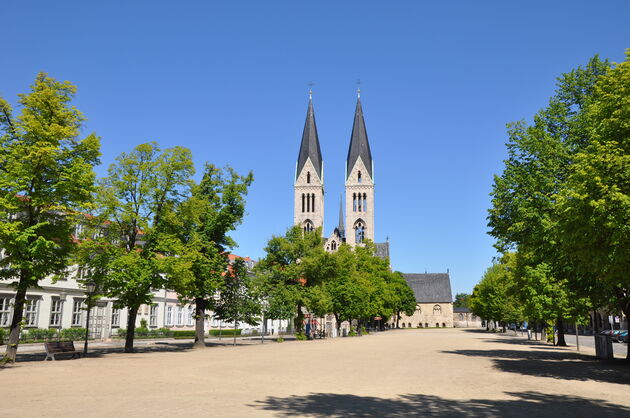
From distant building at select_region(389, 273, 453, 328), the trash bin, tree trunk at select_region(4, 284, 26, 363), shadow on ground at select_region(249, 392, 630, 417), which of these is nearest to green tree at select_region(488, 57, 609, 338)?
the trash bin

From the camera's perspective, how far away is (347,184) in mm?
109875

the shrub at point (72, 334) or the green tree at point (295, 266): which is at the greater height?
the green tree at point (295, 266)

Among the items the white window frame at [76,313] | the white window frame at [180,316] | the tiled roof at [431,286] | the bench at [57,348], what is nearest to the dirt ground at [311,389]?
the bench at [57,348]

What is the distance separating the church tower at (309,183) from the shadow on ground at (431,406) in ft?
311

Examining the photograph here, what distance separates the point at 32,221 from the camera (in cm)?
2038

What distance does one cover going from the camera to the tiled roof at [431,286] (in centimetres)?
14125

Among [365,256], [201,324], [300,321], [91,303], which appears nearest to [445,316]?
[365,256]

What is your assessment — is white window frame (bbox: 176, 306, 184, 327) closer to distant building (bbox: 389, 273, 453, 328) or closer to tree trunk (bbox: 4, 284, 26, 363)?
tree trunk (bbox: 4, 284, 26, 363)

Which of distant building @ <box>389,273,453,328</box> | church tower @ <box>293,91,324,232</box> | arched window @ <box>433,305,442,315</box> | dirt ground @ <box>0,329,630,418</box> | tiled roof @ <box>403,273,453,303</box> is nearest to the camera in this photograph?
dirt ground @ <box>0,329,630,418</box>

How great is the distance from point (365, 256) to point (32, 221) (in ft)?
189

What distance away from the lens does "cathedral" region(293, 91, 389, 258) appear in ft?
353

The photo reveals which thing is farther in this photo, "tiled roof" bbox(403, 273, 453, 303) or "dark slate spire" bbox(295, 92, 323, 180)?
"tiled roof" bbox(403, 273, 453, 303)

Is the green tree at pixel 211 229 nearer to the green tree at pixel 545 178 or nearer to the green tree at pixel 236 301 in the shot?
the green tree at pixel 236 301

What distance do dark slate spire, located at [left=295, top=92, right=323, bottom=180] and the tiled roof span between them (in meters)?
53.8
